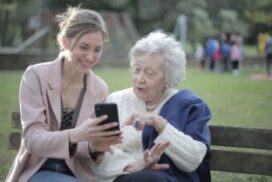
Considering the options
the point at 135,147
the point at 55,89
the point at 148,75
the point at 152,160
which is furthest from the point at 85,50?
the point at 152,160

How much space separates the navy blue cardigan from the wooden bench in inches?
19.4

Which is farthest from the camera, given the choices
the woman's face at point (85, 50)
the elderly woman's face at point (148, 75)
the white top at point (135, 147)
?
the elderly woman's face at point (148, 75)

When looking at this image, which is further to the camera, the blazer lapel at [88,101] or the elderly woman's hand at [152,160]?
the blazer lapel at [88,101]

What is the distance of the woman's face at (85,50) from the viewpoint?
4066mm

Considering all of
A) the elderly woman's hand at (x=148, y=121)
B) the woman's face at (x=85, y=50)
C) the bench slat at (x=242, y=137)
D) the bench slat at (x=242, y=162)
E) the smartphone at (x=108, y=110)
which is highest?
the woman's face at (x=85, y=50)

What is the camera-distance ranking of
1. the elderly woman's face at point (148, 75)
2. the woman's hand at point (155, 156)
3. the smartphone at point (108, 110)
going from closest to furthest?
the smartphone at point (108, 110), the woman's hand at point (155, 156), the elderly woman's face at point (148, 75)

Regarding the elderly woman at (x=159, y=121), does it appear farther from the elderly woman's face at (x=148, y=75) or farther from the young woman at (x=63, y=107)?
the young woman at (x=63, y=107)

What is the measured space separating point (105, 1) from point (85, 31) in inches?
1665

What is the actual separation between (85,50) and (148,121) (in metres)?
0.65

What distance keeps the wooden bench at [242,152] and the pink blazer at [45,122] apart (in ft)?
3.31

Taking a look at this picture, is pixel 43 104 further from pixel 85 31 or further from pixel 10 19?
pixel 10 19

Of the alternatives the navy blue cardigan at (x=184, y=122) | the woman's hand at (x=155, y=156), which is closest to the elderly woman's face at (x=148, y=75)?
the navy blue cardigan at (x=184, y=122)

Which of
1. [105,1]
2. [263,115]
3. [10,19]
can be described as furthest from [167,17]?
[263,115]

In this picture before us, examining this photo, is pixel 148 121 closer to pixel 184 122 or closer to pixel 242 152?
pixel 184 122
